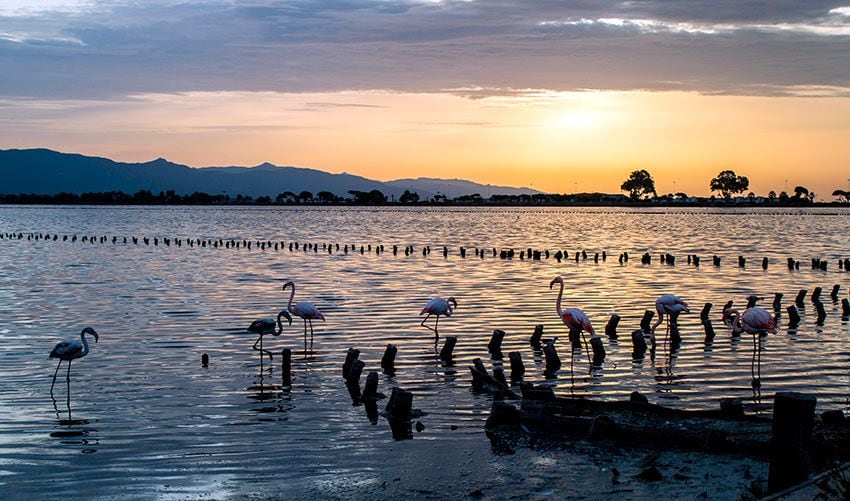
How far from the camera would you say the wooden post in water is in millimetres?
9875

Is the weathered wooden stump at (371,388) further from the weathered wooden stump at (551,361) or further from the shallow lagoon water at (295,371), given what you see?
the weathered wooden stump at (551,361)

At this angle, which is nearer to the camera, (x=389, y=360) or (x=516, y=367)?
(x=516, y=367)

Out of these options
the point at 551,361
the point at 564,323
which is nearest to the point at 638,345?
the point at 564,323

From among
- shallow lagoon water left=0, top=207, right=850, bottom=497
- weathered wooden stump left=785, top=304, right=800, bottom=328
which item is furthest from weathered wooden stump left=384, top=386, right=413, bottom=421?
weathered wooden stump left=785, top=304, right=800, bottom=328

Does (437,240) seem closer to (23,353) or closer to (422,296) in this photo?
(422,296)

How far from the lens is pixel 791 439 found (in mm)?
9984

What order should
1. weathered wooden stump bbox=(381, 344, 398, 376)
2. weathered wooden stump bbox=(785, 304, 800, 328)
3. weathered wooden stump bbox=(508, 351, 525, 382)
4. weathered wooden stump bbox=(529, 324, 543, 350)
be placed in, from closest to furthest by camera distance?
weathered wooden stump bbox=(508, 351, 525, 382) → weathered wooden stump bbox=(381, 344, 398, 376) → weathered wooden stump bbox=(529, 324, 543, 350) → weathered wooden stump bbox=(785, 304, 800, 328)

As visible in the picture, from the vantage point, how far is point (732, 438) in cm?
1247

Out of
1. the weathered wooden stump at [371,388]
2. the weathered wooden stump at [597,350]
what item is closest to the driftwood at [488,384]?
the weathered wooden stump at [371,388]

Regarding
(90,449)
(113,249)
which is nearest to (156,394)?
(90,449)

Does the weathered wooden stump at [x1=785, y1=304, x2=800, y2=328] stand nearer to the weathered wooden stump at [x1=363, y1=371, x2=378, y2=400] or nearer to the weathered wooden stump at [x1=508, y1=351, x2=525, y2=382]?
the weathered wooden stump at [x1=508, y1=351, x2=525, y2=382]

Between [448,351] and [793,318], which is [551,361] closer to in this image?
[448,351]

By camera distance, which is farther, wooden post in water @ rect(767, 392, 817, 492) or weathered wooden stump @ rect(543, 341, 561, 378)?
weathered wooden stump @ rect(543, 341, 561, 378)

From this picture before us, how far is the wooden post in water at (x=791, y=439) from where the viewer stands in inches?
389
